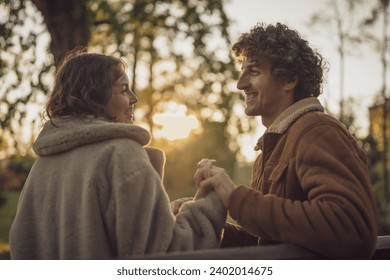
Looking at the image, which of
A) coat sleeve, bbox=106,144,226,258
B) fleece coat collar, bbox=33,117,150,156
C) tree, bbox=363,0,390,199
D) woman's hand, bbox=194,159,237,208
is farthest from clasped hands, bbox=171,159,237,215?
tree, bbox=363,0,390,199

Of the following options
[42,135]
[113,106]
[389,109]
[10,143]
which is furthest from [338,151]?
[389,109]

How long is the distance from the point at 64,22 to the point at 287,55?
5012 millimetres

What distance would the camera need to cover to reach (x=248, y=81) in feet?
10.4

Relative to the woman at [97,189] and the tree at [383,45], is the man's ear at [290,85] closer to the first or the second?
the woman at [97,189]

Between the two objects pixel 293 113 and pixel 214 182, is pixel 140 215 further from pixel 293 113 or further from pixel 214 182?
pixel 293 113

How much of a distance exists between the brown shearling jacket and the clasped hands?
0.16 ft

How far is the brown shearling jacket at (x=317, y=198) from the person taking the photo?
2.29 meters

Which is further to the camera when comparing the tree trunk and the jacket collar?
the tree trunk

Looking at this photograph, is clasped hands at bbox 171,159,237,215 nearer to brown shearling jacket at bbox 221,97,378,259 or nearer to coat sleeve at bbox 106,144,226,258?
brown shearling jacket at bbox 221,97,378,259

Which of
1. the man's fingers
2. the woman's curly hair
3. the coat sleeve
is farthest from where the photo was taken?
the man's fingers

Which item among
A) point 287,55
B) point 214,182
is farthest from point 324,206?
point 287,55

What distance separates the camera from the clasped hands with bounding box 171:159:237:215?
254 cm

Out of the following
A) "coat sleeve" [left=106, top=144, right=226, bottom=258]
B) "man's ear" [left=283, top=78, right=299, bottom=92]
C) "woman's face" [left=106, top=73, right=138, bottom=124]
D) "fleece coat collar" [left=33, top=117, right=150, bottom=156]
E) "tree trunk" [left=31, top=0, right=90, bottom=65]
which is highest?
"tree trunk" [left=31, top=0, right=90, bottom=65]
